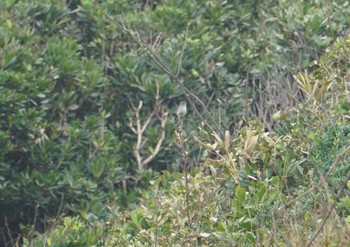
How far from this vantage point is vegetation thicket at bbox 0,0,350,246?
287 inches

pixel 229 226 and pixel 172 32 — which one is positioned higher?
pixel 229 226

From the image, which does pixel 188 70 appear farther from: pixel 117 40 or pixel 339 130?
pixel 339 130

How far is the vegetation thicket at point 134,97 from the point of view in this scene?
7277mm

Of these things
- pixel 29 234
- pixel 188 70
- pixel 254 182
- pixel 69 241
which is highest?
pixel 254 182

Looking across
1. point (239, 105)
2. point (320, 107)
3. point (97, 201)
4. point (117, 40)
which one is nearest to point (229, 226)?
point (320, 107)

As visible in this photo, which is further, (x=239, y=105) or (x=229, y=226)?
(x=239, y=105)

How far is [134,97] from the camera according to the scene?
10.5 metres

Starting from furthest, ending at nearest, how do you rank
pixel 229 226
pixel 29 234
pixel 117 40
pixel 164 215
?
pixel 117 40
pixel 29 234
pixel 164 215
pixel 229 226

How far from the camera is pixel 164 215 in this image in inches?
268

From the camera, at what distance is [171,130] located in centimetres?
1011

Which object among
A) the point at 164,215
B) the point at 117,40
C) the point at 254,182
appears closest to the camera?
the point at 254,182

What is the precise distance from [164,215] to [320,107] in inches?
52.0

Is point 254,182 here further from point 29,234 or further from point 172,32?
point 172,32

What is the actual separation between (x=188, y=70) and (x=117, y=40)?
90 centimetres
